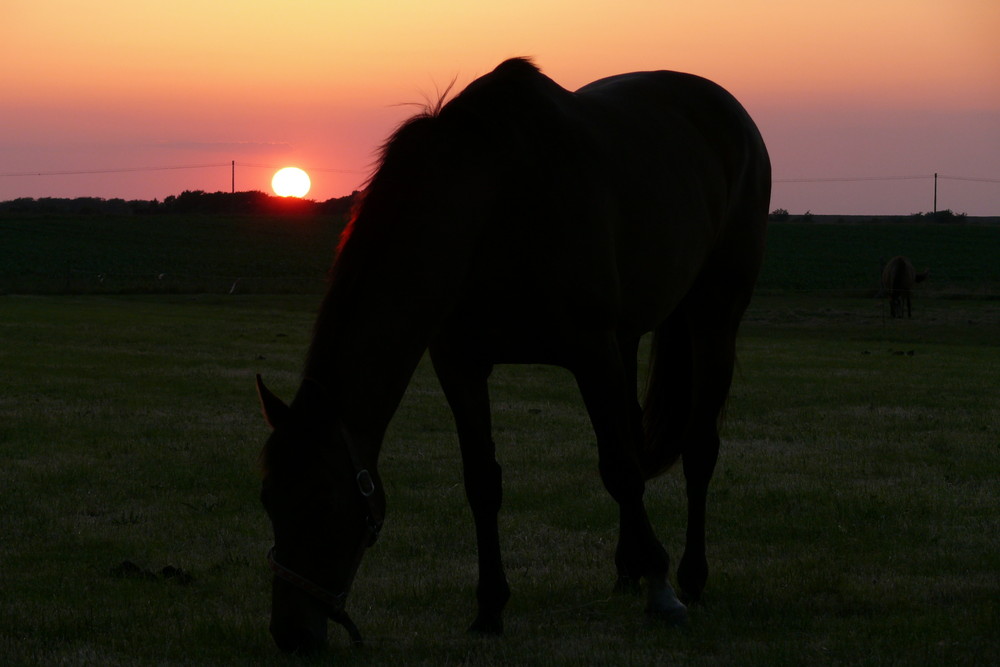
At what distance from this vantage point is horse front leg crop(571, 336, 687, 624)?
13.9 ft

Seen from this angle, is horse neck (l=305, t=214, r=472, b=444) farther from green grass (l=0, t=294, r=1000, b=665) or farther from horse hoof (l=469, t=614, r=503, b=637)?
horse hoof (l=469, t=614, r=503, b=637)

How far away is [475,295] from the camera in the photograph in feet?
13.3

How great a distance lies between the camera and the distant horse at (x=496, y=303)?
3.56 m

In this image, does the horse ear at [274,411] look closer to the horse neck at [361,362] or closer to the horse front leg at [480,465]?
the horse neck at [361,362]

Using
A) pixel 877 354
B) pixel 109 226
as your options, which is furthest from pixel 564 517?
pixel 109 226

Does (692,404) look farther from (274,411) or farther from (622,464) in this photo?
(274,411)

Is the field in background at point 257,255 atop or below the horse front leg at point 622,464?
atop

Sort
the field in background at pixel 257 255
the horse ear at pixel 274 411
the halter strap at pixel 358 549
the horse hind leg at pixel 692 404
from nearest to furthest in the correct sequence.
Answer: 1. the horse ear at pixel 274 411
2. the halter strap at pixel 358 549
3. the horse hind leg at pixel 692 404
4. the field in background at pixel 257 255

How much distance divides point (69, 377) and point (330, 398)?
11.8 m

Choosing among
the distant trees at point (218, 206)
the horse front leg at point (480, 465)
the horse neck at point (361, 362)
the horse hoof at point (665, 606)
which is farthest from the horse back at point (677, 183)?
the distant trees at point (218, 206)

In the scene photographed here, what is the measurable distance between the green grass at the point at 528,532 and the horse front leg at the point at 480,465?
0.51ft

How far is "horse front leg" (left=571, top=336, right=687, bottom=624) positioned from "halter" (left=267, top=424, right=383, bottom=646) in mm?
996

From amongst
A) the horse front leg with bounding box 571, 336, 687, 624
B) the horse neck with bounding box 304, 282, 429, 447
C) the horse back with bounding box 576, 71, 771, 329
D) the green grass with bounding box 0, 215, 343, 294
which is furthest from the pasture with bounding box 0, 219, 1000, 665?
the green grass with bounding box 0, 215, 343, 294

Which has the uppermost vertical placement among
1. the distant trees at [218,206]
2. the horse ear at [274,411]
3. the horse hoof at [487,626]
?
the distant trees at [218,206]
